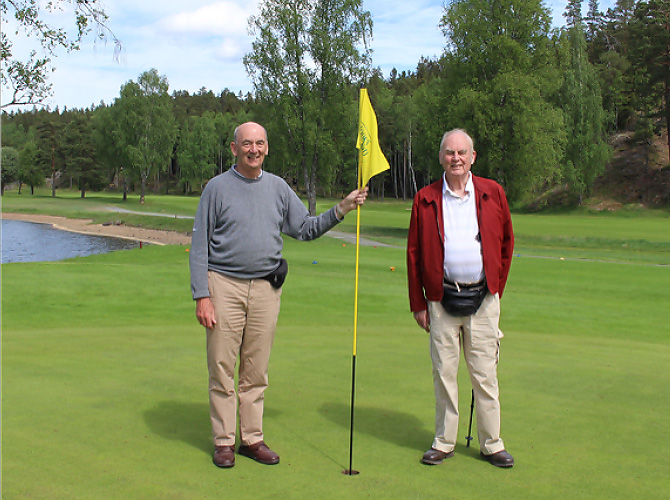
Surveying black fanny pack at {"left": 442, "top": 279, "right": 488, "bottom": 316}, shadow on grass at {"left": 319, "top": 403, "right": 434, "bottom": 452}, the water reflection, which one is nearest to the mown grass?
shadow on grass at {"left": 319, "top": 403, "right": 434, "bottom": 452}

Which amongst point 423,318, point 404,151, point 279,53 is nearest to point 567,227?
point 279,53

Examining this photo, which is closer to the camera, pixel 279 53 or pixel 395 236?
pixel 395 236

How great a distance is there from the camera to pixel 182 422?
471 centimetres

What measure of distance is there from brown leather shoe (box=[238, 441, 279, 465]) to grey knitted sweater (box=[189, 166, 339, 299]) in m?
0.98

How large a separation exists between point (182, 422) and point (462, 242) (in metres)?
2.29

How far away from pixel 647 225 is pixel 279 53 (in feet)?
76.3

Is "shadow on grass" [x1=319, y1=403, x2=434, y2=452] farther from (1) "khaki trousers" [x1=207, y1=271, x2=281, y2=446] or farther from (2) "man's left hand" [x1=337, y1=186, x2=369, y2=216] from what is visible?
(2) "man's left hand" [x1=337, y1=186, x2=369, y2=216]

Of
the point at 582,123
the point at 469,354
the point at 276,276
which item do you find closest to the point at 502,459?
the point at 469,354

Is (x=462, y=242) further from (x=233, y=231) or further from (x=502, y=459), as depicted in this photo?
(x=233, y=231)

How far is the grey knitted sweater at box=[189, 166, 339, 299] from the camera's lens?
4.27 meters

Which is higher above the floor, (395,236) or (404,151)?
(404,151)

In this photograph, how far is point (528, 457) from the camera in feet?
13.3

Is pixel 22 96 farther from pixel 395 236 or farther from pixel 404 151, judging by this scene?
pixel 404 151

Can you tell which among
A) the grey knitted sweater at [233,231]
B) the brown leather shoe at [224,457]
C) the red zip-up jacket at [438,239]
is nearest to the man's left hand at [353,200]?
the red zip-up jacket at [438,239]
